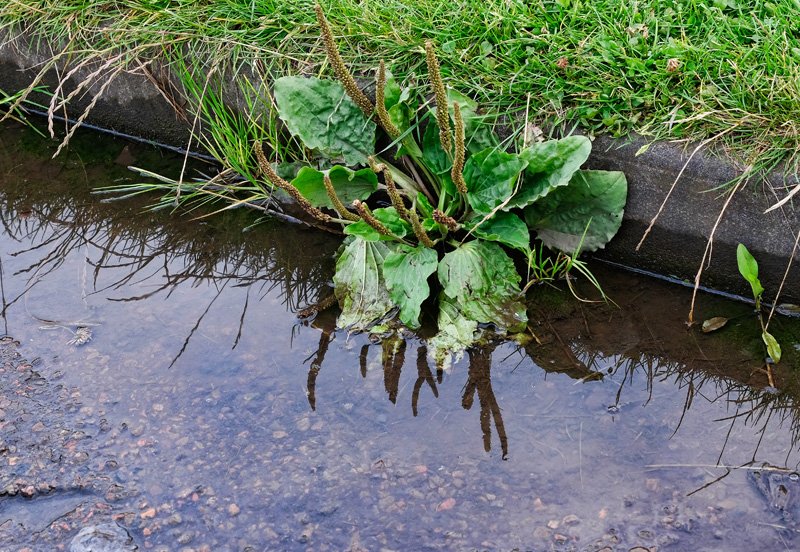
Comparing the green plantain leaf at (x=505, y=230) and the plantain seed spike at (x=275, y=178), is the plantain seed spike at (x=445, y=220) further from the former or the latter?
the plantain seed spike at (x=275, y=178)

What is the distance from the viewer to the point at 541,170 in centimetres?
315

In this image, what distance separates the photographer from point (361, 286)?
3.25 m

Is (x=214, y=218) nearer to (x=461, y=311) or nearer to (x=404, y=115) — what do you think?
(x=404, y=115)

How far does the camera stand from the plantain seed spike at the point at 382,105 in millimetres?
2877

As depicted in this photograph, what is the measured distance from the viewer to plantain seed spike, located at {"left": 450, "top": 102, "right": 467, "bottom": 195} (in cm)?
280

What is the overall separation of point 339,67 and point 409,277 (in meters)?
0.79

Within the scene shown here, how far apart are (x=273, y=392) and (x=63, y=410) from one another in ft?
2.30

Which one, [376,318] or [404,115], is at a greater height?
[404,115]

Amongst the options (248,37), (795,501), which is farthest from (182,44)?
(795,501)

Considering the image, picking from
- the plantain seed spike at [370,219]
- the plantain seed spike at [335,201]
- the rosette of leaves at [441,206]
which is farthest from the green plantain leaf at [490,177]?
the plantain seed spike at [335,201]

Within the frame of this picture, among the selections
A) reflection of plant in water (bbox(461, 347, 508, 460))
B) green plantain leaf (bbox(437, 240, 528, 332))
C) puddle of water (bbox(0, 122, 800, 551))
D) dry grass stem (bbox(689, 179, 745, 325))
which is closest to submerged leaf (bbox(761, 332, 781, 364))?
puddle of water (bbox(0, 122, 800, 551))

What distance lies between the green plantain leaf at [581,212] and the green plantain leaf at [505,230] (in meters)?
0.14

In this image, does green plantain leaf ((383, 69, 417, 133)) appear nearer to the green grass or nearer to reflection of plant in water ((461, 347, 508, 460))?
the green grass

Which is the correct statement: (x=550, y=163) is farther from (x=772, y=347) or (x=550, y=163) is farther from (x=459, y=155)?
(x=772, y=347)
